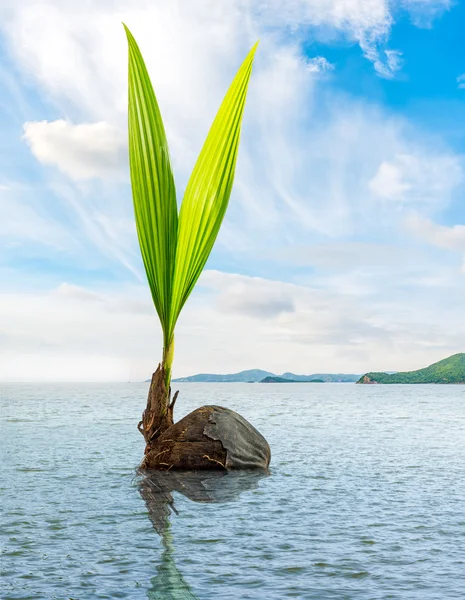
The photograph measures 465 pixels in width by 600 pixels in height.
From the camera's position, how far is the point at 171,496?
670cm

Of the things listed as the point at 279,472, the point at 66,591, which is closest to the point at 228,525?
the point at 66,591

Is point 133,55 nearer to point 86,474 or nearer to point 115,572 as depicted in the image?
point 86,474

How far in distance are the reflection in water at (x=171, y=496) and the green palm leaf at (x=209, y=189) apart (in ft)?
8.13

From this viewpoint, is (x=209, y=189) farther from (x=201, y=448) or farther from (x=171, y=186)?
(x=201, y=448)

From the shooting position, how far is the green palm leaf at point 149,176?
8.41 metres

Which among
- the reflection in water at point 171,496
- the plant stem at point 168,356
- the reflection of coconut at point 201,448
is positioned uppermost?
the plant stem at point 168,356

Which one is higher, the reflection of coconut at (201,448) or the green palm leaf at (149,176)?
the green palm leaf at (149,176)

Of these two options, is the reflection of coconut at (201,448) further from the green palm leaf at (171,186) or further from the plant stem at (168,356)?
the green palm leaf at (171,186)

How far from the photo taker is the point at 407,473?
8438 millimetres

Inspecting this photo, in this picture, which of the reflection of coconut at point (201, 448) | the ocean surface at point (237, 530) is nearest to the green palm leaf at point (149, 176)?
the reflection of coconut at point (201, 448)

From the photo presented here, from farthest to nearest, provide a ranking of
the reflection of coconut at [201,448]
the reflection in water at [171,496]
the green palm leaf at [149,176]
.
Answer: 1. the reflection of coconut at [201,448]
2. the green palm leaf at [149,176]
3. the reflection in water at [171,496]

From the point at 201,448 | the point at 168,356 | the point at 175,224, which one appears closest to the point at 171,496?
the point at 201,448

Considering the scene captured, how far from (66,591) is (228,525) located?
6.39ft

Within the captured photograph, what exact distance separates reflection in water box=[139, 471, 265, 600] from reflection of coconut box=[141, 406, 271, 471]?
19cm
